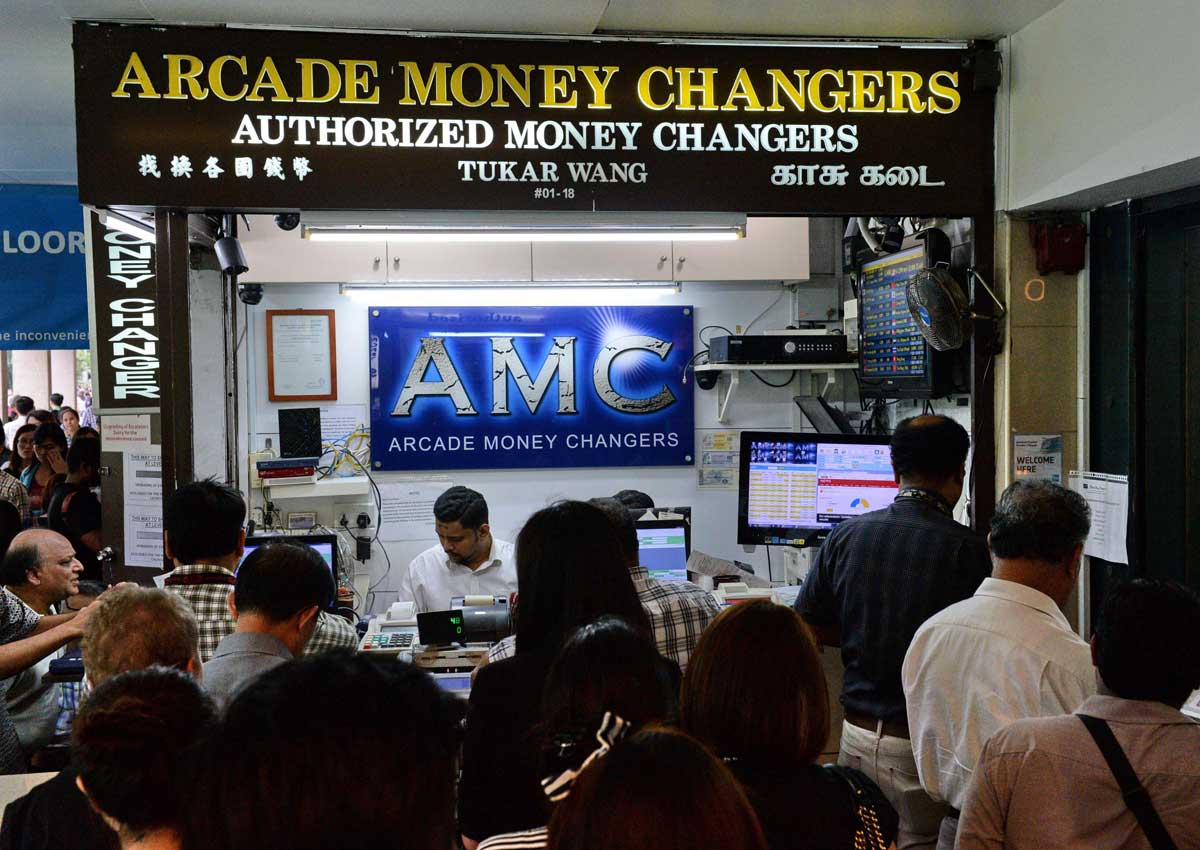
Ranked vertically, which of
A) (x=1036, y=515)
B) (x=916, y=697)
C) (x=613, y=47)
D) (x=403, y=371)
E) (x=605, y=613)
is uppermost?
(x=613, y=47)

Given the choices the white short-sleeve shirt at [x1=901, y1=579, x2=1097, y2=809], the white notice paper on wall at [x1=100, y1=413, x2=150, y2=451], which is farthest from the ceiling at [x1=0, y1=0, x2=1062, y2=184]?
the white short-sleeve shirt at [x1=901, y1=579, x2=1097, y2=809]

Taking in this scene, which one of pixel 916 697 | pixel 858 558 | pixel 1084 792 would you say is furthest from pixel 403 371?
pixel 1084 792

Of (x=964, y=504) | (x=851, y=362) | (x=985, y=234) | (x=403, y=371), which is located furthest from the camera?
(x=403, y=371)

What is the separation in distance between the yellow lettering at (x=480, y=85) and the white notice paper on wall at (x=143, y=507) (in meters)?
1.58

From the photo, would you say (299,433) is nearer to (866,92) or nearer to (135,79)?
(135,79)

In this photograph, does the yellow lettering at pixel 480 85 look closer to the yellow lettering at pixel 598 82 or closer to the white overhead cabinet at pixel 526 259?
the yellow lettering at pixel 598 82

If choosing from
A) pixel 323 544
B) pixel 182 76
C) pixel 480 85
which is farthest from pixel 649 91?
pixel 323 544

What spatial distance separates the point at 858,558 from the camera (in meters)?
2.74

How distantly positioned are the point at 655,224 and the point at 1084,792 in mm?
2234

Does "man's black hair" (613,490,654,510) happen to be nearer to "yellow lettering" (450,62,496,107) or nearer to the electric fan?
the electric fan

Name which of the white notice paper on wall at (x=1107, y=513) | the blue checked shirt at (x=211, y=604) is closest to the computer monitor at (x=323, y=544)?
the blue checked shirt at (x=211, y=604)

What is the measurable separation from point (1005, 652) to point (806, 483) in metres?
2.09

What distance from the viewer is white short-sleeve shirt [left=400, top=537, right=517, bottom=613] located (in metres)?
4.45

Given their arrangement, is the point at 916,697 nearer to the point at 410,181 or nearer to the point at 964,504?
the point at 964,504
